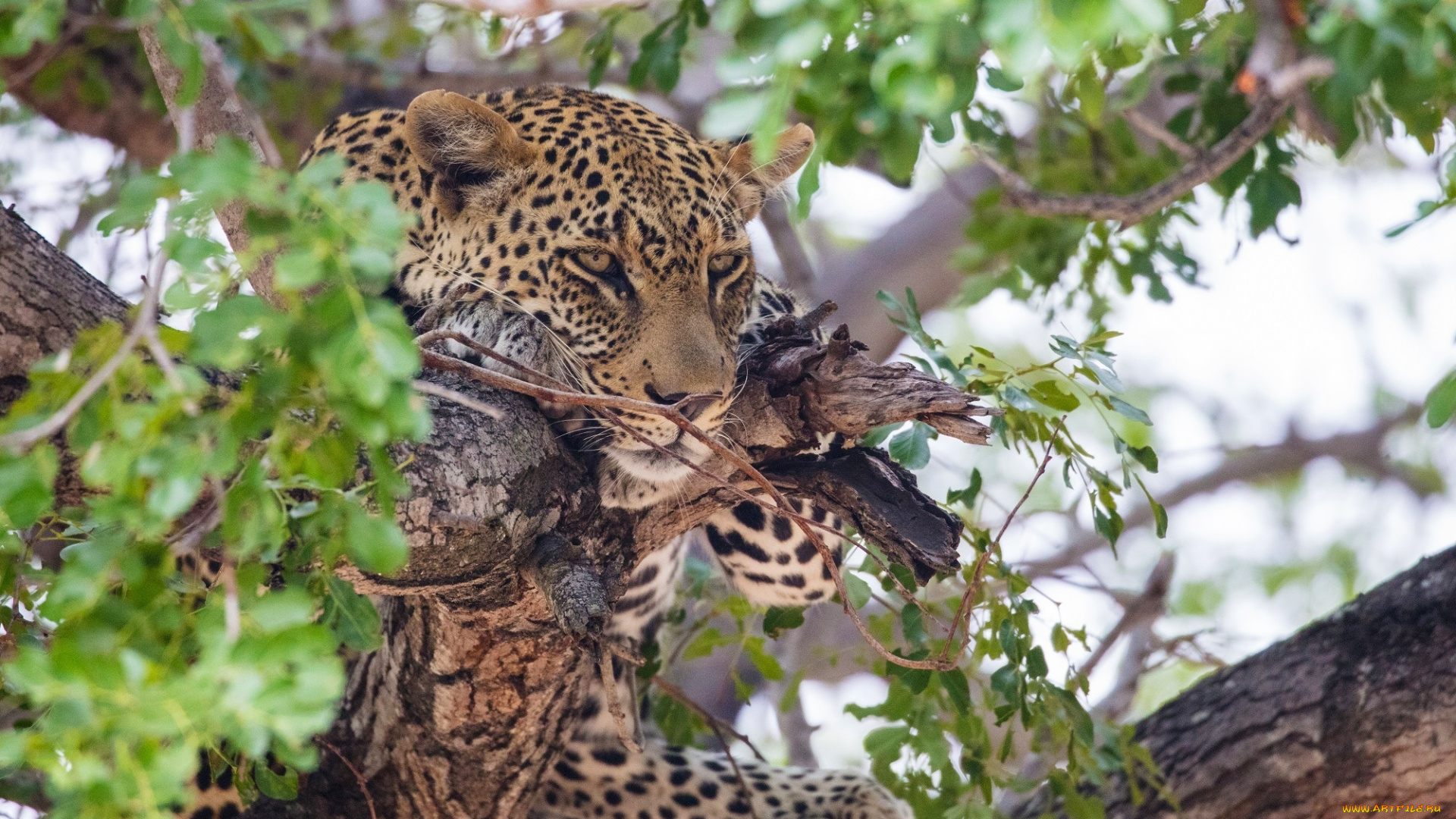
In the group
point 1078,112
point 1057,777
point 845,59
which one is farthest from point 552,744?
point 1078,112

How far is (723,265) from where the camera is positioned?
439cm

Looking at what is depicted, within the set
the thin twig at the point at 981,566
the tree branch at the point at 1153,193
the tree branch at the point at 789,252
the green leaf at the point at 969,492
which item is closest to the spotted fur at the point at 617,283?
the green leaf at the point at 969,492

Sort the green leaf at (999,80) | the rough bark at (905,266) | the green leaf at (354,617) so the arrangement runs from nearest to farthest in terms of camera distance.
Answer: the green leaf at (354,617) → the green leaf at (999,80) → the rough bark at (905,266)

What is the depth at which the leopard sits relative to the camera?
3924 mm

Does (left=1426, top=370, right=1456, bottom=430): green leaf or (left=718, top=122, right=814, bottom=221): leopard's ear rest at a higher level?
(left=718, top=122, right=814, bottom=221): leopard's ear

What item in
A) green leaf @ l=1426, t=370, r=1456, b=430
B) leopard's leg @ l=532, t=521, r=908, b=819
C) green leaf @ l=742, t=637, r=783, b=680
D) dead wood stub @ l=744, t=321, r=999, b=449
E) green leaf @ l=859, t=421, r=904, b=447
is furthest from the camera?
green leaf @ l=742, t=637, r=783, b=680

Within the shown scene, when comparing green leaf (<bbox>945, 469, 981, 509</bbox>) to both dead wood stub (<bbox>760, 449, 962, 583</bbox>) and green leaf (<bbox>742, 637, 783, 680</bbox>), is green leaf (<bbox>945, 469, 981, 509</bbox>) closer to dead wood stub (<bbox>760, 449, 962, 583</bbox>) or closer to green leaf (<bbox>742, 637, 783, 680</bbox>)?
dead wood stub (<bbox>760, 449, 962, 583</bbox>)

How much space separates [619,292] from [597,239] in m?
0.18

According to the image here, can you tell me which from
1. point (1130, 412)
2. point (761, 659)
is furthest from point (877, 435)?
point (761, 659)

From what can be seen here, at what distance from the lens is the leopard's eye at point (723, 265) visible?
437 cm

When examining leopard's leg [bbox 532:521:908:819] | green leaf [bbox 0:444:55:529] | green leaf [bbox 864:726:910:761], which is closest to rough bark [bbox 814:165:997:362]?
Answer: leopard's leg [bbox 532:521:908:819]

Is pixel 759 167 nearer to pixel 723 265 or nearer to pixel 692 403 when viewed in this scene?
pixel 723 265

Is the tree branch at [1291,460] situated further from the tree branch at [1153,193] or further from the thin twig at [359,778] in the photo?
the thin twig at [359,778]

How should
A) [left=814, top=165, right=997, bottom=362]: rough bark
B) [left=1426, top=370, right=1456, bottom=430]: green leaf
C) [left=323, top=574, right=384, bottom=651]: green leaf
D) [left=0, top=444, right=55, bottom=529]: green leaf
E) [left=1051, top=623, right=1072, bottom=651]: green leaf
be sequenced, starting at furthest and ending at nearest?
1. [left=814, top=165, right=997, bottom=362]: rough bark
2. [left=1051, top=623, right=1072, bottom=651]: green leaf
3. [left=1426, top=370, right=1456, bottom=430]: green leaf
4. [left=323, top=574, right=384, bottom=651]: green leaf
5. [left=0, top=444, right=55, bottom=529]: green leaf
